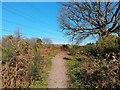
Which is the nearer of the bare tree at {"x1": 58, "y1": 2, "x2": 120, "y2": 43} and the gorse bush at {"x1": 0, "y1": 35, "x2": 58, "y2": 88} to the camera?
the gorse bush at {"x1": 0, "y1": 35, "x2": 58, "y2": 88}

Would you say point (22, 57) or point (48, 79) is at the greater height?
point (22, 57)

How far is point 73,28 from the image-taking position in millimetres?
18828

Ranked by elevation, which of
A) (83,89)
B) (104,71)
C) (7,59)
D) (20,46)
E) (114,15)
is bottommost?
(83,89)

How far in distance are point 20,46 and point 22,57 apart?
1256 millimetres

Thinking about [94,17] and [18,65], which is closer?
[18,65]

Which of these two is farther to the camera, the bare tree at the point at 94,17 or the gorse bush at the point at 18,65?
the bare tree at the point at 94,17

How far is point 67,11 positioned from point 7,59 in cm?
1124

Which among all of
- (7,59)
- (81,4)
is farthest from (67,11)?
(7,59)

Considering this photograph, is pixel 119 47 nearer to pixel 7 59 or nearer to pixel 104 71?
pixel 104 71

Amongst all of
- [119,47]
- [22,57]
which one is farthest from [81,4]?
[22,57]

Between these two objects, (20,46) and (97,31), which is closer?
(20,46)

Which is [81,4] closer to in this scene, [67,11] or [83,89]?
[67,11]

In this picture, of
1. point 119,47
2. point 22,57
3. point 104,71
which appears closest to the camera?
point 104,71

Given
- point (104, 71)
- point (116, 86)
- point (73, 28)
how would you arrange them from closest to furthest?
1. point (116, 86)
2. point (104, 71)
3. point (73, 28)
